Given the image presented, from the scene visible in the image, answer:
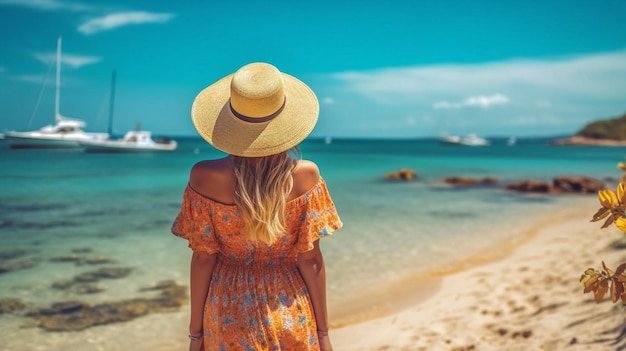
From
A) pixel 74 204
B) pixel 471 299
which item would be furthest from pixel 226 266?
pixel 74 204

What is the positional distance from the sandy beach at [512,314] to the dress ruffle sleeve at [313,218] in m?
2.43

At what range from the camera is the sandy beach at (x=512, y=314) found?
3713 mm

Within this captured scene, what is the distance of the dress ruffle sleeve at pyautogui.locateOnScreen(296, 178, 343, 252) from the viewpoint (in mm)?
1833

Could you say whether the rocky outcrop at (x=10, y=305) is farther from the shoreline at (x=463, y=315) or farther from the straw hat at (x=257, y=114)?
the straw hat at (x=257, y=114)

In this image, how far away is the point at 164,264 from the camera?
7.51 meters

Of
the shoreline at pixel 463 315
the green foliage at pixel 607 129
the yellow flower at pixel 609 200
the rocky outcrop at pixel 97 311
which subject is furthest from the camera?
the green foliage at pixel 607 129

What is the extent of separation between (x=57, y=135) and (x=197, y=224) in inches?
1714

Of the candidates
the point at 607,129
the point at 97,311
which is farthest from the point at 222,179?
the point at 607,129

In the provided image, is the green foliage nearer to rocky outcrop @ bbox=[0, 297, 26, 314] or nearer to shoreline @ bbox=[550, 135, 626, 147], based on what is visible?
shoreline @ bbox=[550, 135, 626, 147]

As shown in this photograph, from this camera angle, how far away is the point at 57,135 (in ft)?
132

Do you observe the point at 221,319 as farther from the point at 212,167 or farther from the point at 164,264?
the point at 164,264

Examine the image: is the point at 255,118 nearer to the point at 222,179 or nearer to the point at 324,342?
the point at 222,179

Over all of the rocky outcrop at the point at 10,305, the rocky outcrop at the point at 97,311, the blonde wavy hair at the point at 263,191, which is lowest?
the rocky outcrop at the point at 10,305

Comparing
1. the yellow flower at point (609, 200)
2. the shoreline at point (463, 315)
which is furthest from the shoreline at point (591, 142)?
the yellow flower at point (609, 200)
